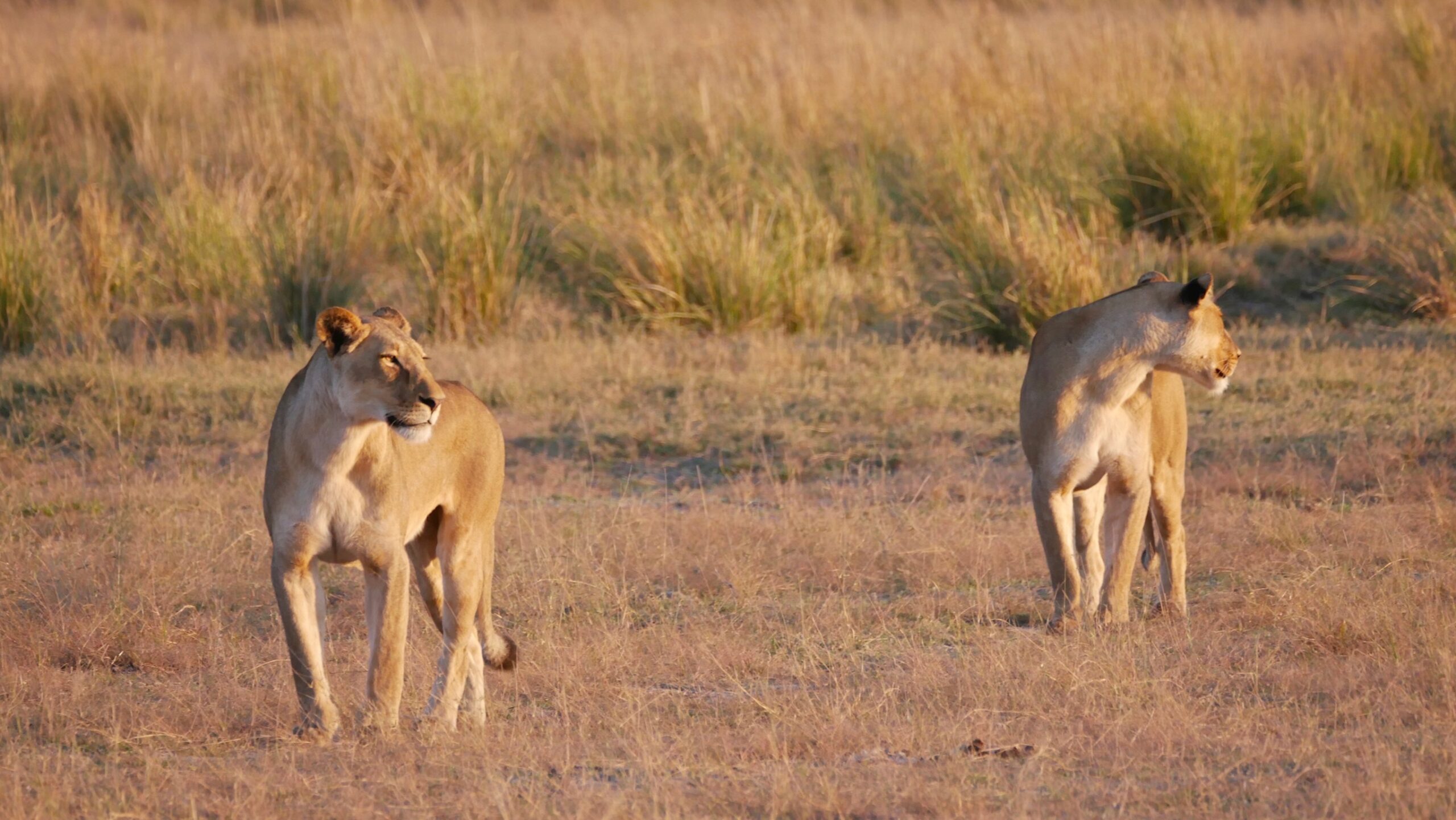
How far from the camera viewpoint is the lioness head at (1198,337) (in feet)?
19.1

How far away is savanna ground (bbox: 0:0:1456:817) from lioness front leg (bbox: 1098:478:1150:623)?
217 mm

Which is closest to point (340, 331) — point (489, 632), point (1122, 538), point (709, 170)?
point (489, 632)

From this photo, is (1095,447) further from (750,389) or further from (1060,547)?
(750,389)

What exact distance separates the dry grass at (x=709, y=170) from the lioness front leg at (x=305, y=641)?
6.56m

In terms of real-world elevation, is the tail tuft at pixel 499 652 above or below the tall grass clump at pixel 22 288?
above

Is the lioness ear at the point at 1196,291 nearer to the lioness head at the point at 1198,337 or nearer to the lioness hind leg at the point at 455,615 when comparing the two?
the lioness head at the point at 1198,337

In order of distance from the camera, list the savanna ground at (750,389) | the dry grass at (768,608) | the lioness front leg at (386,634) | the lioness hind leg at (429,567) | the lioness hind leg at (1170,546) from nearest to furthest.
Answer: the dry grass at (768,608)
the lioness front leg at (386,634)
the savanna ground at (750,389)
the lioness hind leg at (429,567)
the lioness hind leg at (1170,546)

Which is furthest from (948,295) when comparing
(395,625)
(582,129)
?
(395,625)

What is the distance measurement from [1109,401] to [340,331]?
2562 mm

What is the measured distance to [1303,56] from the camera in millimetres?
15508

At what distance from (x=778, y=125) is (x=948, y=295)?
3.31m

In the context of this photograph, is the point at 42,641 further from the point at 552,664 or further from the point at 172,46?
the point at 172,46

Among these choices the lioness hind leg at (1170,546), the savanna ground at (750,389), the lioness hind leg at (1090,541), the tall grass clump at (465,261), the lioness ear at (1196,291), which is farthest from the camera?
the tall grass clump at (465,261)

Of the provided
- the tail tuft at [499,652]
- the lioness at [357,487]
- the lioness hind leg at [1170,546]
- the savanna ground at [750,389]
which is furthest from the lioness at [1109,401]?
the lioness at [357,487]
